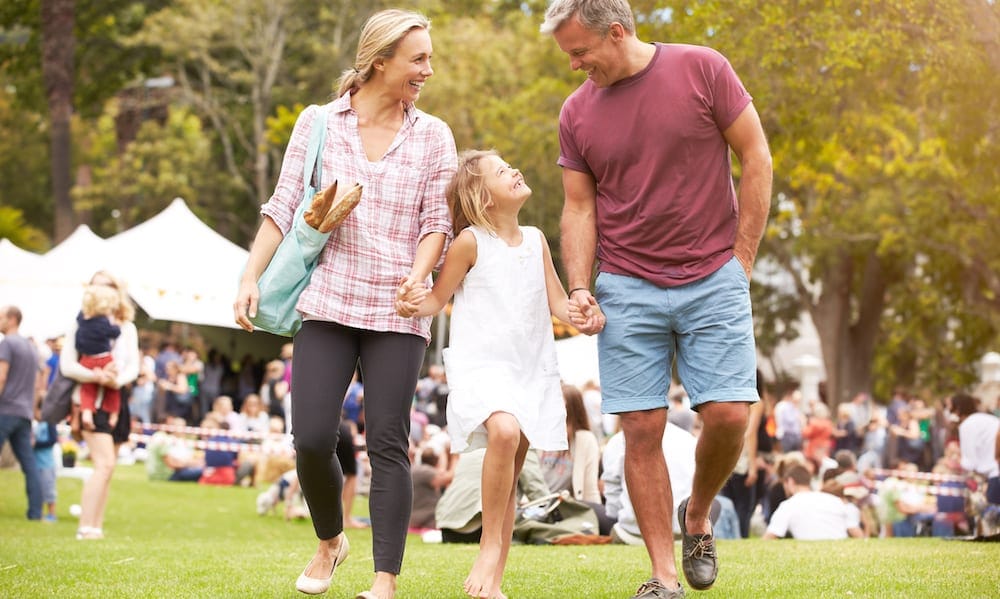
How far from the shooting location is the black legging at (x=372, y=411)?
4859 millimetres

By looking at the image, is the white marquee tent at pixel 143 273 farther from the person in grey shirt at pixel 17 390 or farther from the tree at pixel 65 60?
the tree at pixel 65 60

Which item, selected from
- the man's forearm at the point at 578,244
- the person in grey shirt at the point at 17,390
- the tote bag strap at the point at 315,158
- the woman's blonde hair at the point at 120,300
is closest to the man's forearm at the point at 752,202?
the man's forearm at the point at 578,244

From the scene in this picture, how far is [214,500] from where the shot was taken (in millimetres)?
17016

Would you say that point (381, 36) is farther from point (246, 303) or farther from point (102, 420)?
point (102, 420)

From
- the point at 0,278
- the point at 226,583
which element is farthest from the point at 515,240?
the point at 0,278

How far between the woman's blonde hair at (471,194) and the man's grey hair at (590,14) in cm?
61

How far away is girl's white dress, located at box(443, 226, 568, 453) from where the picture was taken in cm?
500

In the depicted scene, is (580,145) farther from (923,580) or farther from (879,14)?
(879,14)

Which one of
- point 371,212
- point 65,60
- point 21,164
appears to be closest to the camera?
point 371,212

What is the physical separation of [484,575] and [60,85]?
100.0 ft

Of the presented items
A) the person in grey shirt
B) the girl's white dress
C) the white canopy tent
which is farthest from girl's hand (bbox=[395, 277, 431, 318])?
the white canopy tent

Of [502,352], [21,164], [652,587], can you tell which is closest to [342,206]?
[502,352]

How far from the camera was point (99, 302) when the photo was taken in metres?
10.3

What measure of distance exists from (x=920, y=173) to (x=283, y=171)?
71.7 feet
